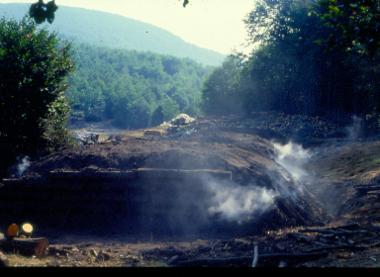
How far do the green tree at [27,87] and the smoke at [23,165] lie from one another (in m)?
0.46

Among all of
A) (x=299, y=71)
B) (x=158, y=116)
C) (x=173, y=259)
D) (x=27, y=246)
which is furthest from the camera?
(x=158, y=116)

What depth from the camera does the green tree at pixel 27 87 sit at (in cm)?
1820

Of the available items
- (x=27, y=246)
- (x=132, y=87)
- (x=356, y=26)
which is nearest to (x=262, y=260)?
(x=27, y=246)

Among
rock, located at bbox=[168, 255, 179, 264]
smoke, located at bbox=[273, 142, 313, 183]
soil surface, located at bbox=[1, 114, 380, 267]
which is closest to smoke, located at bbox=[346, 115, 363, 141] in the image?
smoke, located at bbox=[273, 142, 313, 183]

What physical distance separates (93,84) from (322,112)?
9420 centimetres

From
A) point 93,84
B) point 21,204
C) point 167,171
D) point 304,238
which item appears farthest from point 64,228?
point 93,84

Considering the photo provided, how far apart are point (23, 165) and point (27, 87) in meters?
3.66

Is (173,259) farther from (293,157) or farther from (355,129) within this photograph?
(355,129)

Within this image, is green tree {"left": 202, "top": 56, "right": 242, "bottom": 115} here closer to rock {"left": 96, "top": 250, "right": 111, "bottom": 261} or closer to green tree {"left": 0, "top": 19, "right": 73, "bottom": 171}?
green tree {"left": 0, "top": 19, "right": 73, "bottom": 171}

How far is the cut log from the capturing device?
9828 millimetres

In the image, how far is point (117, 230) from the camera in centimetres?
1259

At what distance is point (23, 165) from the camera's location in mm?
17000

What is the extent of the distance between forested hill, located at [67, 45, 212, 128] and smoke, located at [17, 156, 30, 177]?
3748 cm

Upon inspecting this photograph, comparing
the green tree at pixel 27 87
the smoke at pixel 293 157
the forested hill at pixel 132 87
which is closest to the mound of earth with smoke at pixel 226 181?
the green tree at pixel 27 87
